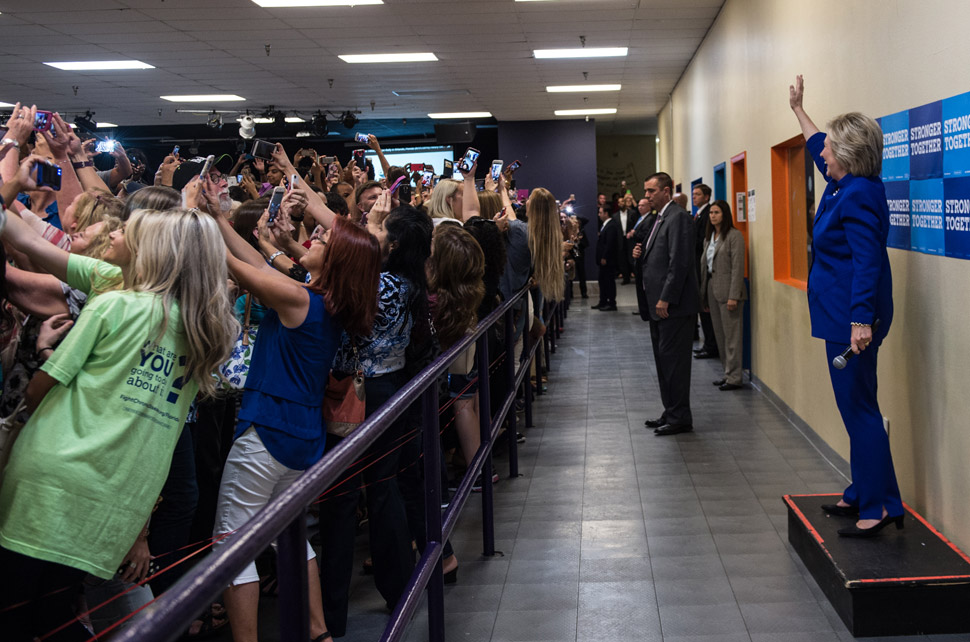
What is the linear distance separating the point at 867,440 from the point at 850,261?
2.14 ft

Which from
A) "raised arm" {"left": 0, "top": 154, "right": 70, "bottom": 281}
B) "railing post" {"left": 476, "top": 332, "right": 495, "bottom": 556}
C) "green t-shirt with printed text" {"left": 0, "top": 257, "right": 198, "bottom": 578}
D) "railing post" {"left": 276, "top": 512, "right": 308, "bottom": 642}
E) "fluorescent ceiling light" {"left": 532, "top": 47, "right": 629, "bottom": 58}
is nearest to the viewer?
"railing post" {"left": 276, "top": 512, "right": 308, "bottom": 642}

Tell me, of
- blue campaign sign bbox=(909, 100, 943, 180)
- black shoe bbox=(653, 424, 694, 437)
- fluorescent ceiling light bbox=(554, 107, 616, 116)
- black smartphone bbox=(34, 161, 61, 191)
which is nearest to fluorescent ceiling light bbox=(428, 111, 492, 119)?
fluorescent ceiling light bbox=(554, 107, 616, 116)

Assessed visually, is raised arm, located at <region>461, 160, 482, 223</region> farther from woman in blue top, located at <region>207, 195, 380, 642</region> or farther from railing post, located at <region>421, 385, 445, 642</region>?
railing post, located at <region>421, 385, 445, 642</region>

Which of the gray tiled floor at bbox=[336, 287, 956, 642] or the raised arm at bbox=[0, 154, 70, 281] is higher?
the raised arm at bbox=[0, 154, 70, 281]

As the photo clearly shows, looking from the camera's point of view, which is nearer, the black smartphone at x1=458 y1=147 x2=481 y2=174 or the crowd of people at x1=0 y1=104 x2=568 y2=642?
the crowd of people at x1=0 y1=104 x2=568 y2=642

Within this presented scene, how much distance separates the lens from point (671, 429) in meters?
5.65

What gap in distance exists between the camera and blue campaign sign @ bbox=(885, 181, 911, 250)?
3.58 meters

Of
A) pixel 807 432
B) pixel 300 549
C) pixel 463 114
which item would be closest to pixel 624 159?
pixel 463 114

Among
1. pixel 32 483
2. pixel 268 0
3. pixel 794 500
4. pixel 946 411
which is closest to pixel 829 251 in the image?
pixel 946 411

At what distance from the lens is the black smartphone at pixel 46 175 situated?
2.35 m

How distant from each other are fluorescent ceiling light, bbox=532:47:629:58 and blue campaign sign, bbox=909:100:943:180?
7421 millimetres

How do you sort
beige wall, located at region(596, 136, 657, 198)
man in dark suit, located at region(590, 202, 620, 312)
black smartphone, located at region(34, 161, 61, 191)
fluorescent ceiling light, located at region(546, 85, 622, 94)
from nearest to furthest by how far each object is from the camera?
1. black smartphone, located at region(34, 161, 61, 191)
2. fluorescent ceiling light, located at region(546, 85, 622, 94)
3. man in dark suit, located at region(590, 202, 620, 312)
4. beige wall, located at region(596, 136, 657, 198)

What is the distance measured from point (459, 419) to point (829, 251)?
181 cm

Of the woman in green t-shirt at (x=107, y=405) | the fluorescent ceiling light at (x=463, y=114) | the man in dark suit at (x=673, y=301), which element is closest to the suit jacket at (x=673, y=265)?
the man in dark suit at (x=673, y=301)
